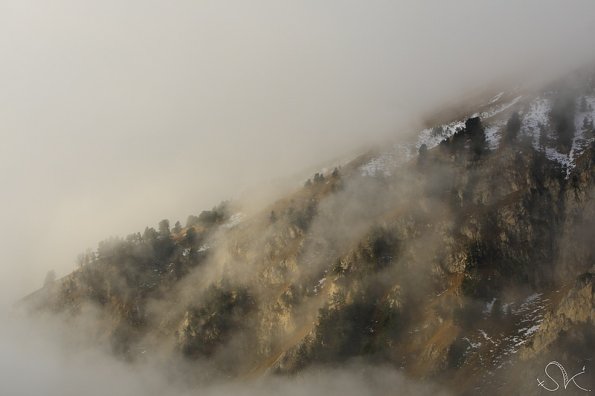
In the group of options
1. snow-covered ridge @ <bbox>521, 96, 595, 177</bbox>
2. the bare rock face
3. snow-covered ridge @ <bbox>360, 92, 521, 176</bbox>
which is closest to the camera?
the bare rock face

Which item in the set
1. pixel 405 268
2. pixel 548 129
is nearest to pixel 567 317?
pixel 405 268

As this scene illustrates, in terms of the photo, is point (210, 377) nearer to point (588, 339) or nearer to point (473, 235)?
point (473, 235)

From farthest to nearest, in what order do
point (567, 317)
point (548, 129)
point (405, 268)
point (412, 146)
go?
point (412, 146), point (548, 129), point (405, 268), point (567, 317)

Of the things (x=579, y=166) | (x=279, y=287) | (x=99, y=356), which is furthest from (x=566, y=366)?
(x=99, y=356)

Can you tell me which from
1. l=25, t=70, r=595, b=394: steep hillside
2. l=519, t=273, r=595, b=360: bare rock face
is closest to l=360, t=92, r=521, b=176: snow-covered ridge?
l=25, t=70, r=595, b=394: steep hillside

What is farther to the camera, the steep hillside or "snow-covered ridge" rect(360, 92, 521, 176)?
"snow-covered ridge" rect(360, 92, 521, 176)

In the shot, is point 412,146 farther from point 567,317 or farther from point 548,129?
point 567,317

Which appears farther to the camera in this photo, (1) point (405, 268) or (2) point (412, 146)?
(2) point (412, 146)

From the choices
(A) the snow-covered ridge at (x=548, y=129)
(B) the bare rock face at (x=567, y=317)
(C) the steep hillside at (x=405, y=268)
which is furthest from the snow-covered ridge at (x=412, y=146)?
(B) the bare rock face at (x=567, y=317)

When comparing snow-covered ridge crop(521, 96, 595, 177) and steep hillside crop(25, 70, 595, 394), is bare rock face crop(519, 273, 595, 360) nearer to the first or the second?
steep hillside crop(25, 70, 595, 394)
